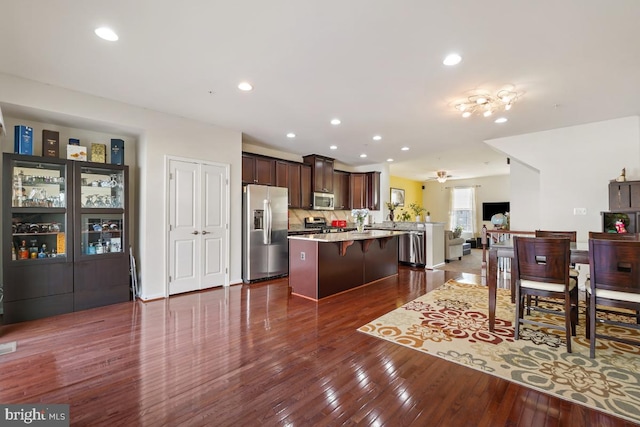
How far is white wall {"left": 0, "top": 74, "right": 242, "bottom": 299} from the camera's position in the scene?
10.6ft

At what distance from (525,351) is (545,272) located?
72cm

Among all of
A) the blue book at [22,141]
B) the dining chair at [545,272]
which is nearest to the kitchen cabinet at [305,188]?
the blue book at [22,141]

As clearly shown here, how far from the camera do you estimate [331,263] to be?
4250mm

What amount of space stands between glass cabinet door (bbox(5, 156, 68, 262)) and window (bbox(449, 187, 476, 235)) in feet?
38.9

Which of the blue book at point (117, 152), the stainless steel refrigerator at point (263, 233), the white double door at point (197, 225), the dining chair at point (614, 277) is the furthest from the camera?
the stainless steel refrigerator at point (263, 233)

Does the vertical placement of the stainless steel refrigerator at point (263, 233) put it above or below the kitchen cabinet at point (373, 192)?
below

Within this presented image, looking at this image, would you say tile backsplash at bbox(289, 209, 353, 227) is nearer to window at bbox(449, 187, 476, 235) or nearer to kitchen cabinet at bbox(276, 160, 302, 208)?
kitchen cabinet at bbox(276, 160, 302, 208)

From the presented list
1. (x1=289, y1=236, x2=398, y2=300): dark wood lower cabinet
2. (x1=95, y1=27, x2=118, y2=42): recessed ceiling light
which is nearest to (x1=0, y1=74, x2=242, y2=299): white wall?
(x1=289, y1=236, x2=398, y2=300): dark wood lower cabinet

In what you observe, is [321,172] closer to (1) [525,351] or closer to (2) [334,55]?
(2) [334,55]

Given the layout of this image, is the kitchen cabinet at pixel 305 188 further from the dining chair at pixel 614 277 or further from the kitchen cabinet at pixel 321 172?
the dining chair at pixel 614 277

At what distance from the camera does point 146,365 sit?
2.26 meters

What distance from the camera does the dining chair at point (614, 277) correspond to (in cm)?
221

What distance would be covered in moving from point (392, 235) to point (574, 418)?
389 cm

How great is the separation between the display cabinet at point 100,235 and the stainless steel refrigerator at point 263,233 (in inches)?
71.8
